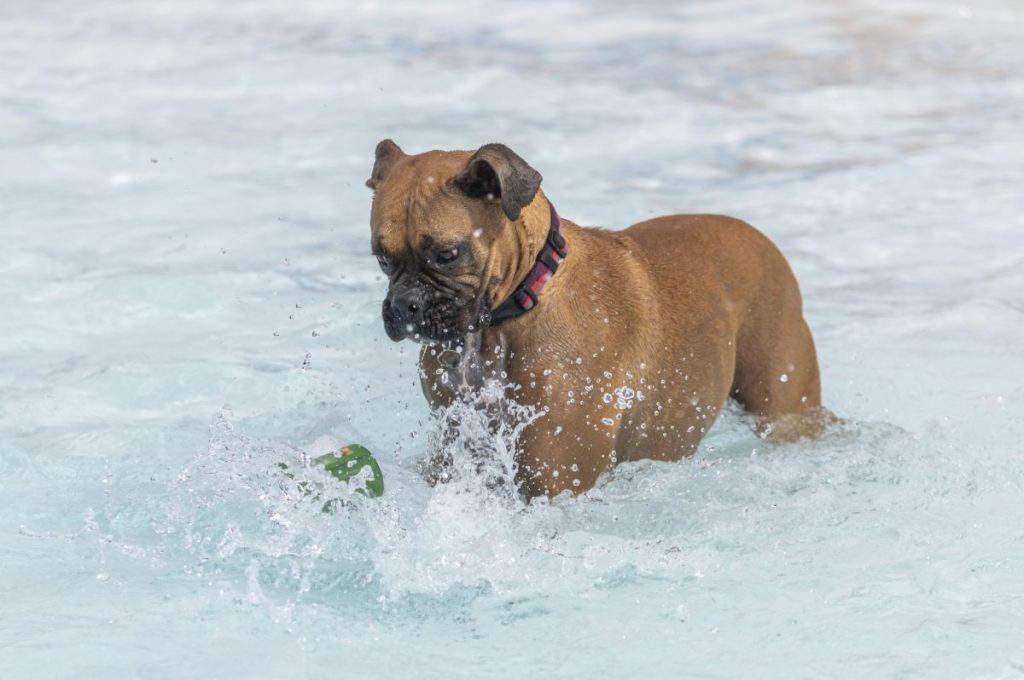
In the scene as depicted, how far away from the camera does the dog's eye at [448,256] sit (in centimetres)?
421

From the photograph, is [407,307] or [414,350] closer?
[407,307]

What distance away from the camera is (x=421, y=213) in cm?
421

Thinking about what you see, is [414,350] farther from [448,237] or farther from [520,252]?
[448,237]

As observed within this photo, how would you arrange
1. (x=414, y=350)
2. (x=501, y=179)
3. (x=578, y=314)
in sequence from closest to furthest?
(x=501, y=179)
(x=578, y=314)
(x=414, y=350)

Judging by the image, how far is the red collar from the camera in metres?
4.39

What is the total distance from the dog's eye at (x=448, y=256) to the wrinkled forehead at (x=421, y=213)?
0.08 feet

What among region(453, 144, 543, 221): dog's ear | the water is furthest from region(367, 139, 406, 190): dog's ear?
the water

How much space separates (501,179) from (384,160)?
0.71 m

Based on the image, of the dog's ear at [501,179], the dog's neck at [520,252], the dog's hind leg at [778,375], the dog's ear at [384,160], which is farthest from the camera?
the dog's hind leg at [778,375]

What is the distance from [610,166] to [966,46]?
452 cm

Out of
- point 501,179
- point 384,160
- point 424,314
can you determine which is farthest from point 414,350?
point 501,179

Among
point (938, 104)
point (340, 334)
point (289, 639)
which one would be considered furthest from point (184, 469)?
point (938, 104)

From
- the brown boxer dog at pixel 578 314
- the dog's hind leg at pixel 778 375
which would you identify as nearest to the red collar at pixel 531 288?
the brown boxer dog at pixel 578 314

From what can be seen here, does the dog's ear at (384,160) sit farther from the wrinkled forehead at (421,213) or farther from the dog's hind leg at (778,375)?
the dog's hind leg at (778,375)
